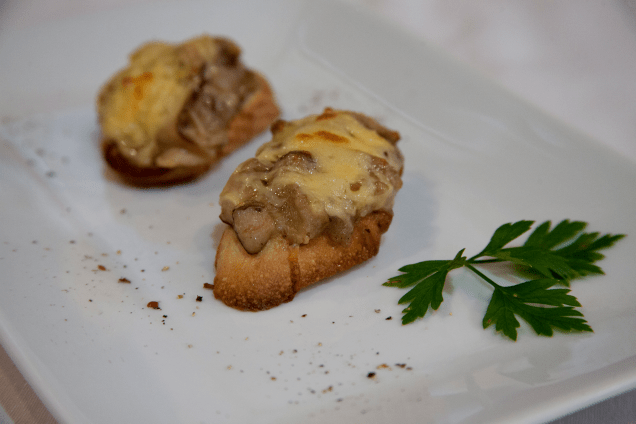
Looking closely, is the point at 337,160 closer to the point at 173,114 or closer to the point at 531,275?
the point at 531,275

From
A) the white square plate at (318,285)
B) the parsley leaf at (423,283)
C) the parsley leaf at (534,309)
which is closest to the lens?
the white square plate at (318,285)

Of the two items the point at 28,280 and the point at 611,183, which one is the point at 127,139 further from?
the point at 611,183

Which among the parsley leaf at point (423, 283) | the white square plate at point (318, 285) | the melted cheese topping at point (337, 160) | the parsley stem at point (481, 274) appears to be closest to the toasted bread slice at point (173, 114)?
the white square plate at point (318, 285)

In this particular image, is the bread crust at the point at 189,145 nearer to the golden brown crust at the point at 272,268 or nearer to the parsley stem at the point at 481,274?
the golden brown crust at the point at 272,268

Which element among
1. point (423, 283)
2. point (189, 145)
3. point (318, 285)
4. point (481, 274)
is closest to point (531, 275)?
point (481, 274)

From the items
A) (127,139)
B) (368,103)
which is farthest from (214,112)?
(368,103)

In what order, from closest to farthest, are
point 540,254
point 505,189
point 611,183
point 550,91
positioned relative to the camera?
point 540,254, point 611,183, point 505,189, point 550,91
